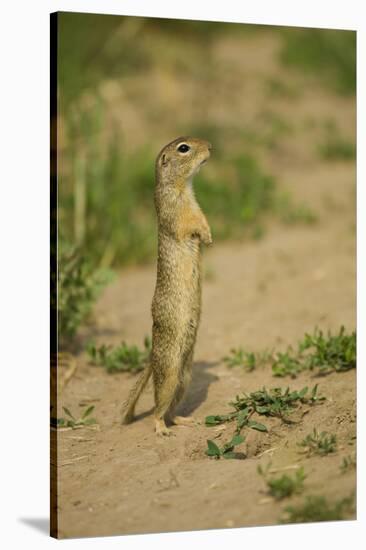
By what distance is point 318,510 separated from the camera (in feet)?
14.2

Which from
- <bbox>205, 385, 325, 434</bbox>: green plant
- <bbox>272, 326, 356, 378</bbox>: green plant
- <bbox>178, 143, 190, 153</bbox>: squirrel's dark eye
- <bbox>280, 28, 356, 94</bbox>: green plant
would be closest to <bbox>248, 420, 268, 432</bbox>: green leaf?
<bbox>205, 385, 325, 434</bbox>: green plant

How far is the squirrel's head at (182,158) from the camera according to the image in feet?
16.5

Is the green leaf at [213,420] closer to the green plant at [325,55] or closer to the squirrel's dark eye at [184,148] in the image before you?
the squirrel's dark eye at [184,148]

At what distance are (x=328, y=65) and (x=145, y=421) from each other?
7.60 m

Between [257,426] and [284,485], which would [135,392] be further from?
[284,485]

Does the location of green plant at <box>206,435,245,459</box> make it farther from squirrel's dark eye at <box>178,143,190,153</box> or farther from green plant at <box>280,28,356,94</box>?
green plant at <box>280,28,356,94</box>

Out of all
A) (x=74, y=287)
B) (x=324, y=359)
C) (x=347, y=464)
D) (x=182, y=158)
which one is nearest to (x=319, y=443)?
(x=347, y=464)

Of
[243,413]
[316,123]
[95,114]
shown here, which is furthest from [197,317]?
[316,123]

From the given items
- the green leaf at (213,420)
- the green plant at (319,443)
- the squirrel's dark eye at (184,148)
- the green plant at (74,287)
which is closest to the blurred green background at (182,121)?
the green plant at (74,287)

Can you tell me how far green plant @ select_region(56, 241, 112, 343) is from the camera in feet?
20.8

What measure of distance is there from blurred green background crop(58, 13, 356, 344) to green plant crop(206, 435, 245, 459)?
2.01 metres

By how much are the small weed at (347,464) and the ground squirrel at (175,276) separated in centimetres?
99

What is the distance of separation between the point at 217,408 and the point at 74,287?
63.5 inches

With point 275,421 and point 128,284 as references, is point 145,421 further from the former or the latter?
point 128,284
